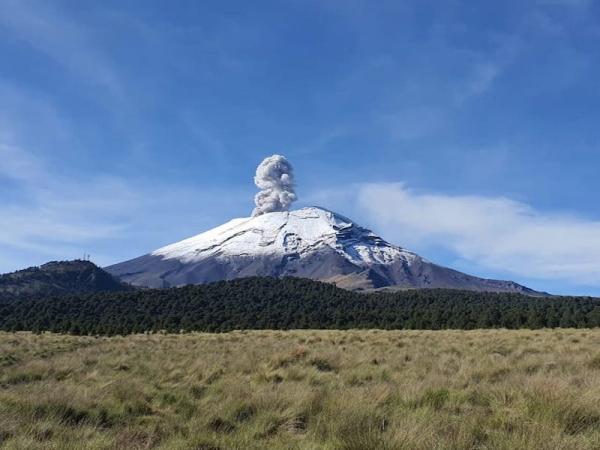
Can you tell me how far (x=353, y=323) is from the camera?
83250mm

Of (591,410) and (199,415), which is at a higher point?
(591,410)

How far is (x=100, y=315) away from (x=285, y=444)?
336 feet

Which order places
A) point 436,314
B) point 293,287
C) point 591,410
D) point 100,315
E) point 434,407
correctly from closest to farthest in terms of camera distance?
point 591,410 → point 434,407 → point 436,314 → point 100,315 → point 293,287

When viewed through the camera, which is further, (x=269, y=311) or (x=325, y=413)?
(x=269, y=311)

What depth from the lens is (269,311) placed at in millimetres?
103938

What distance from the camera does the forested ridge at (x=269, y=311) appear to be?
217ft

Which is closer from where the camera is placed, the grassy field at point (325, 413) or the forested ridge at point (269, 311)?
the grassy field at point (325, 413)

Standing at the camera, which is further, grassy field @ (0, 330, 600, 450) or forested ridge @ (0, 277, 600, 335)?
forested ridge @ (0, 277, 600, 335)

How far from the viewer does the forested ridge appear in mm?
66188

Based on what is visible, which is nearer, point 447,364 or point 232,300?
point 447,364

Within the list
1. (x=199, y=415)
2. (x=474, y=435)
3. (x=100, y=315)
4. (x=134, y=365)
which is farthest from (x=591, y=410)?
(x=100, y=315)

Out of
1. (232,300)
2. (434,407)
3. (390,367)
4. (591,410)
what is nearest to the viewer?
(591,410)

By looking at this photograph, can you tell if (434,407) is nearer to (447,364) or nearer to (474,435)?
(474,435)

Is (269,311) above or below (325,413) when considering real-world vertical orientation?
above
